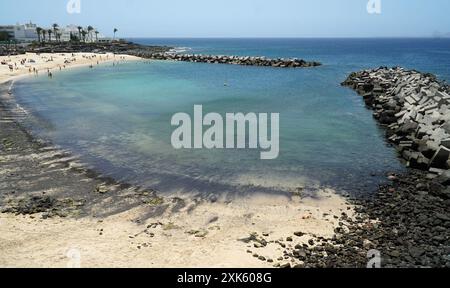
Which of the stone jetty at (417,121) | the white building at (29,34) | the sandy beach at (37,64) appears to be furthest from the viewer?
the white building at (29,34)

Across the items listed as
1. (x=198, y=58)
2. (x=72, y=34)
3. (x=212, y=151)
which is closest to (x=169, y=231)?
(x=212, y=151)

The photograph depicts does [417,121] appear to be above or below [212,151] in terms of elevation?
above

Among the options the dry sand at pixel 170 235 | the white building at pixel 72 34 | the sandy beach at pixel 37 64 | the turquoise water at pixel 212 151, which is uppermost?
the white building at pixel 72 34

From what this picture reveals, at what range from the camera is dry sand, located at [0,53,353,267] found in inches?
398

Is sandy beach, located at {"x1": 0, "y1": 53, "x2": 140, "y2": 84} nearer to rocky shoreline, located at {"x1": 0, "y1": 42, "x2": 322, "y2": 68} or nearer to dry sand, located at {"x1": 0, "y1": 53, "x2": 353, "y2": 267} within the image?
rocky shoreline, located at {"x1": 0, "y1": 42, "x2": 322, "y2": 68}

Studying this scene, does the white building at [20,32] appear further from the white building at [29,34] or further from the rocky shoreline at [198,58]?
the rocky shoreline at [198,58]

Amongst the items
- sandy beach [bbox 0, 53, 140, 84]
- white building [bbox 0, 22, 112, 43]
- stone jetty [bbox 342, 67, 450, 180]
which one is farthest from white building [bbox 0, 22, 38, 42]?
stone jetty [bbox 342, 67, 450, 180]

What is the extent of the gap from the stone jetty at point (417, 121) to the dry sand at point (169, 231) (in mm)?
5217

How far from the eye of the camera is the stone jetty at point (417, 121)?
55.5ft

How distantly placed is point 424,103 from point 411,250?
18.1 m

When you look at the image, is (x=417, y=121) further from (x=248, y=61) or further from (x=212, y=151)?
(x=248, y=61)

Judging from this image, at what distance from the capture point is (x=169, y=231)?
1177 cm

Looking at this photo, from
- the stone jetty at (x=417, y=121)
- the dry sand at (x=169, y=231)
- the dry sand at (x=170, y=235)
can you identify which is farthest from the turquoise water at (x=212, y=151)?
the dry sand at (x=170, y=235)

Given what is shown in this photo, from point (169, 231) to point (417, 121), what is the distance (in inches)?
666
